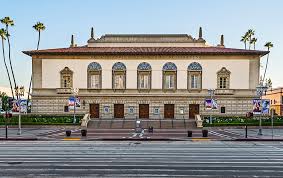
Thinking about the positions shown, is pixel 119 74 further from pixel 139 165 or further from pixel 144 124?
pixel 139 165

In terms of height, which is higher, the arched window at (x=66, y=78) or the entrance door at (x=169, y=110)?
the arched window at (x=66, y=78)

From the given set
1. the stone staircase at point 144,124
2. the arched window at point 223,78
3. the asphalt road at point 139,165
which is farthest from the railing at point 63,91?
the asphalt road at point 139,165

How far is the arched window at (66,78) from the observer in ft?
168

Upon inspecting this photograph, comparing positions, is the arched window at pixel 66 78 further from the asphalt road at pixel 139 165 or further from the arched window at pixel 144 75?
the asphalt road at pixel 139 165

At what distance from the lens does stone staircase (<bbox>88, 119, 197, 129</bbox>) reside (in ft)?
142

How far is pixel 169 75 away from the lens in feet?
167

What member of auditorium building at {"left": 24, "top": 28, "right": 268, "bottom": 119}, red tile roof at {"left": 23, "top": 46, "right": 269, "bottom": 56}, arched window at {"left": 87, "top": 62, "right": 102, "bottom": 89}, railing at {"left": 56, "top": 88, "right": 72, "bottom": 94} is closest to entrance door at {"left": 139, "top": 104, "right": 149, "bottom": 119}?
auditorium building at {"left": 24, "top": 28, "right": 268, "bottom": 119}

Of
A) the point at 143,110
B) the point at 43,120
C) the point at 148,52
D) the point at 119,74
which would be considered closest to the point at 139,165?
the point at 43,120

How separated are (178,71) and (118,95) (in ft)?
33.5

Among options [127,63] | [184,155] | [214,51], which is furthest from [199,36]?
[184,155]

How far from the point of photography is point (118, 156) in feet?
57.9

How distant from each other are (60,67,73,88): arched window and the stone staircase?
7972 mm

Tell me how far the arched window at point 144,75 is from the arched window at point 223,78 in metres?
11.1

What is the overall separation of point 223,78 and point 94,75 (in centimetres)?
2055
